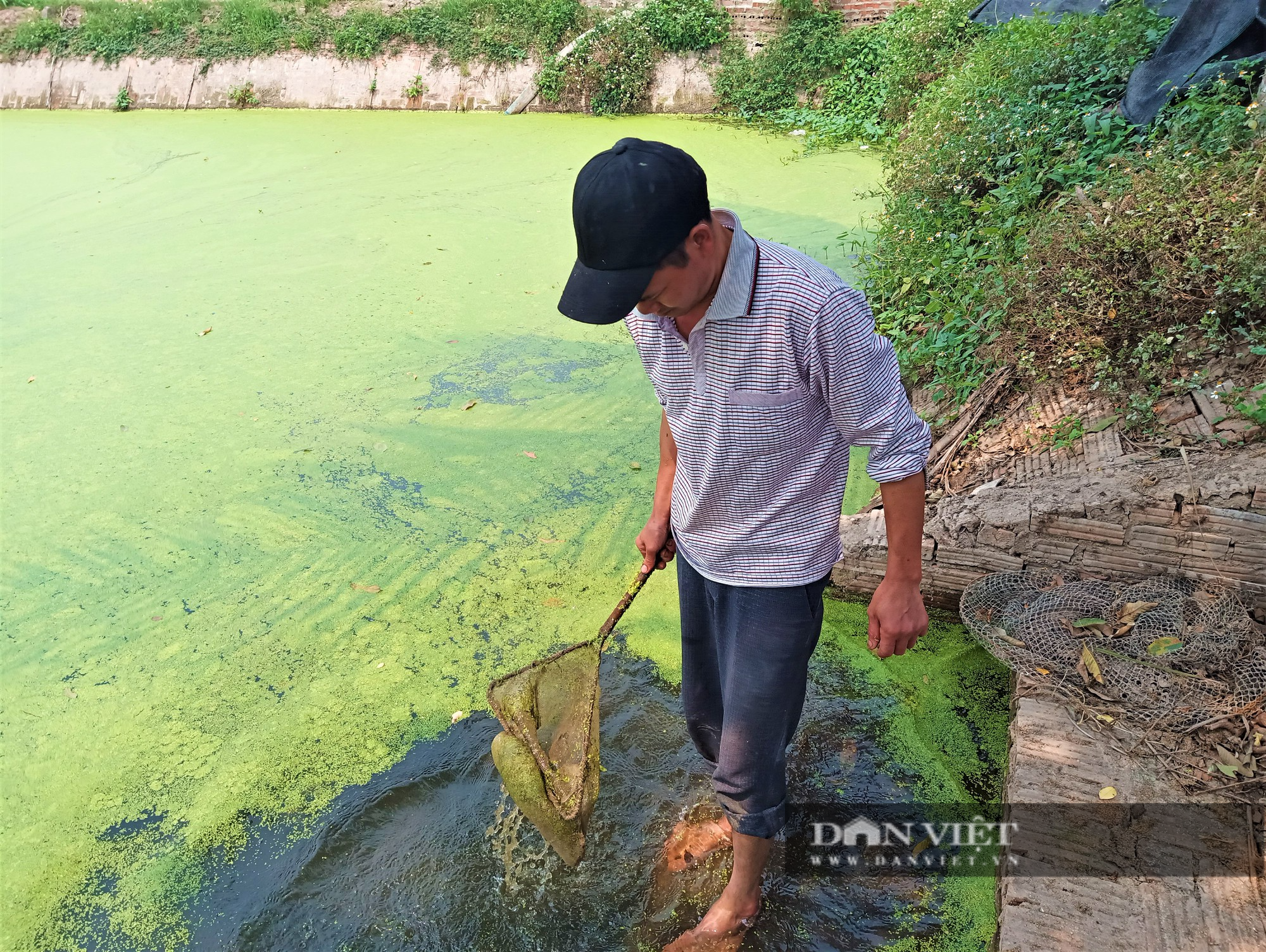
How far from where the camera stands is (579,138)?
7.30 meters

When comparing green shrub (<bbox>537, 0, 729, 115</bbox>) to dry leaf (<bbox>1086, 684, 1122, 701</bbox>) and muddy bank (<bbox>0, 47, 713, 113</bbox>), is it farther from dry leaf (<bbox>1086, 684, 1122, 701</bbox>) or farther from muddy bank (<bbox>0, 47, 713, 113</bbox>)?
dry leaf (<bbox>1086, 684, 1122, 701</bbox>)

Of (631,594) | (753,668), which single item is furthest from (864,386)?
(631,594)

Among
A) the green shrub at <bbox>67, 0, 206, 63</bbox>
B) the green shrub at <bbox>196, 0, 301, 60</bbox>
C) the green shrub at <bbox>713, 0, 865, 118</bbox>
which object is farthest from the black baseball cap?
the green shrub at <bbox>67, 0, 206, 63</bbox>

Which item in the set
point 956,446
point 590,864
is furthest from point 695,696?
point 956,446

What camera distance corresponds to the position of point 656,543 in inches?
71.8

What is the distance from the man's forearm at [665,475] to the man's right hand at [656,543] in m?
0.01

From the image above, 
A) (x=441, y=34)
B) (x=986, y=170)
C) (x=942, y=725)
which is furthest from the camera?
(x=441, y=34)

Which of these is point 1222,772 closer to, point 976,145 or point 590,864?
point 590,864

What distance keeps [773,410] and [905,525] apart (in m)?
0.29

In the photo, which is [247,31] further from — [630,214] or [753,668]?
[753,668]

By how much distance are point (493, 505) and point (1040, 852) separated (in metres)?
2.10

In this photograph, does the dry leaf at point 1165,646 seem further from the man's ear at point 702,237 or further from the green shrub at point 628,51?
the green shrub at point 628,51

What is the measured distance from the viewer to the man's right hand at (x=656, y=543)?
5.95 ft

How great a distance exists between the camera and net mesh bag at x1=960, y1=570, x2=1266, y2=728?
2.04 m
